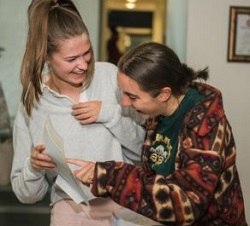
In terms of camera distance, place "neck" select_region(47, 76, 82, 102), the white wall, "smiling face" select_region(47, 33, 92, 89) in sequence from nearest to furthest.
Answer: "smiling face" select_region(47, 33, 92, 89), "neck" select_region(47, 76, 82, 102), the white wall

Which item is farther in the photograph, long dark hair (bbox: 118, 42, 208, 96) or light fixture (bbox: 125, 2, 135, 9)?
light fixture (bbox: 125, 2, 135, 9)

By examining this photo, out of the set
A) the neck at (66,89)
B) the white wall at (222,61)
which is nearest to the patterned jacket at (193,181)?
the neck at (66,89)

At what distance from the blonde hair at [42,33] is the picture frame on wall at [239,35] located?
140 centimetres

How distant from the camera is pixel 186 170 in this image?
108cm

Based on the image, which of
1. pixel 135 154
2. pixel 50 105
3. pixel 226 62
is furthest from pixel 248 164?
pixel 50 105

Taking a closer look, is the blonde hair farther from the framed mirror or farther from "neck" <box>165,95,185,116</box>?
the framed mirror

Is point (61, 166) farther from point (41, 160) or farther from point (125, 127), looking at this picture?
point (125, 127)

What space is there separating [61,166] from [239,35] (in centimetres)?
173

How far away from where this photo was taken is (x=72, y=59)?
140 cm

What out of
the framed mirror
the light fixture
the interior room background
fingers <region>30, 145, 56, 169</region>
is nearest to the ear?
fingers <region>30, 145, 56, 169</region>

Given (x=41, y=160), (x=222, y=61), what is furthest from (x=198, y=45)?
(x=41, y=160)

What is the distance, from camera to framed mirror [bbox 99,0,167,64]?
279 centimetres

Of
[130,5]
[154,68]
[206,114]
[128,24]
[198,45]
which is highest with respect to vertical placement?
[130,5]

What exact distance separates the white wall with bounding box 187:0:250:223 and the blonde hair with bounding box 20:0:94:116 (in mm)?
1283
